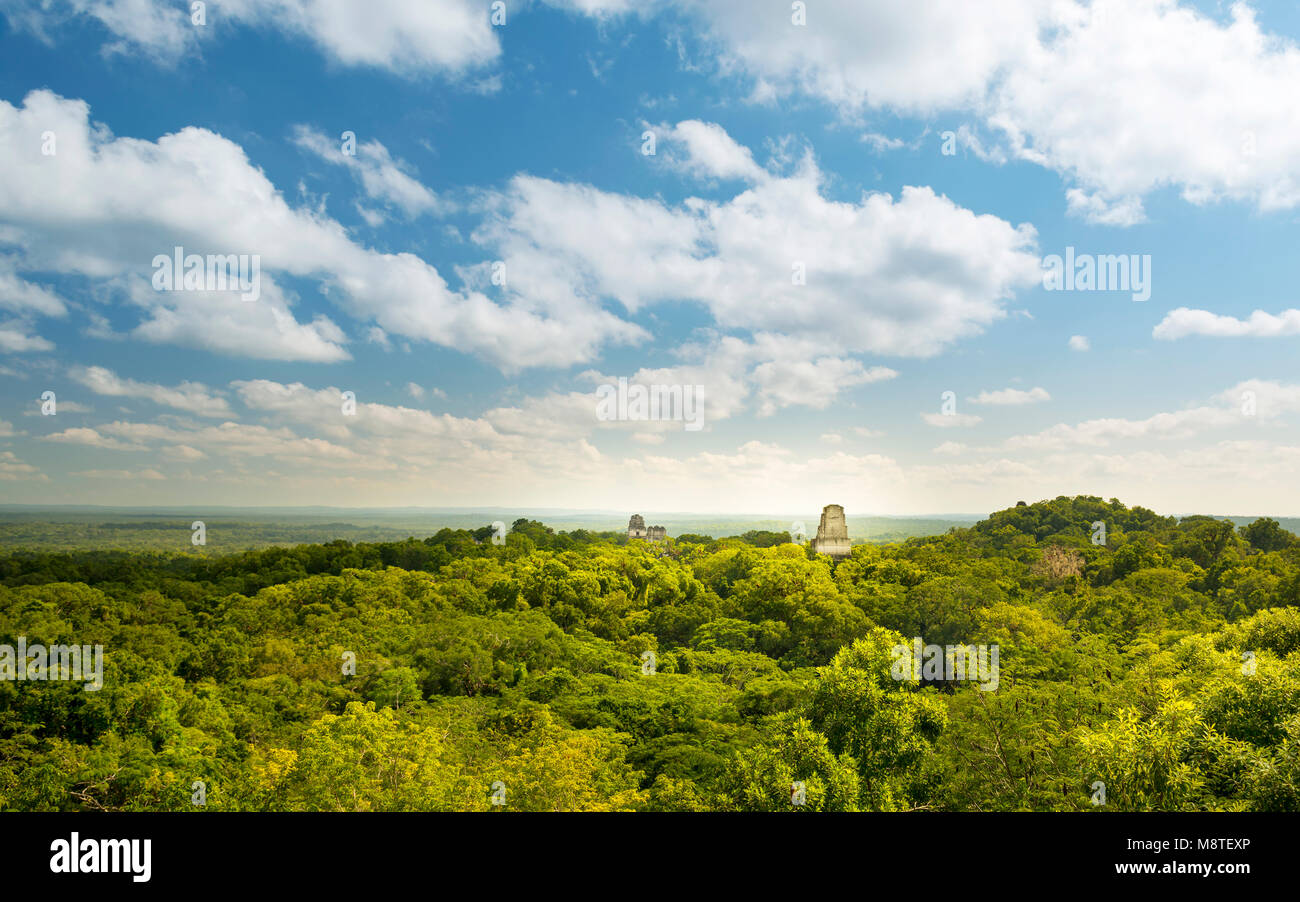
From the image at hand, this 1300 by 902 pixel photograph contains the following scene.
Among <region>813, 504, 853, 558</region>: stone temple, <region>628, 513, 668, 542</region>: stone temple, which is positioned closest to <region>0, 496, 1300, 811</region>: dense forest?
<region>813, 504, 853, 558</region>: stone temple

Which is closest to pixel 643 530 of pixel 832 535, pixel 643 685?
pixel 832 535

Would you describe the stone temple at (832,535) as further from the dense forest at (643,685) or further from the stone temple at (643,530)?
the stone temple at (643,530)

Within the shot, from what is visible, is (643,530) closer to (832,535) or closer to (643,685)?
(832,535)

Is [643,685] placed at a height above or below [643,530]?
below

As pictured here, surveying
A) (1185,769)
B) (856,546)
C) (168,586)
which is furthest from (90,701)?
(856,546)

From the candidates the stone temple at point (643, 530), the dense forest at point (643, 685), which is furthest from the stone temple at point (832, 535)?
the stone temple at point (643, 530)
